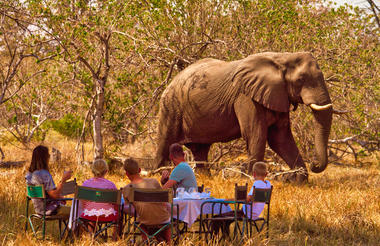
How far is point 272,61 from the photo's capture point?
392 inches

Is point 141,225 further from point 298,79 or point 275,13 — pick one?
point 275,13

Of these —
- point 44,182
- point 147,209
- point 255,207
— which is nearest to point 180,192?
point 147,209

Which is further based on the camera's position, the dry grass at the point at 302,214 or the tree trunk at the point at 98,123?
the tree trunk at the point at 98,123

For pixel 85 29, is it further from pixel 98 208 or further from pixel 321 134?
pixel 98 208

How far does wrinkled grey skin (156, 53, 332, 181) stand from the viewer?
968 centimetres

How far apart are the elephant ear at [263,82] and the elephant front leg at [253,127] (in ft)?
0.59

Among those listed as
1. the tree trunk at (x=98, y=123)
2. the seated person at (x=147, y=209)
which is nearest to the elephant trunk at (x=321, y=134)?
the tree trunk at (x=98, y=123)

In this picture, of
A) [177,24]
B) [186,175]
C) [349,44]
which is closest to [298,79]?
[349,44]

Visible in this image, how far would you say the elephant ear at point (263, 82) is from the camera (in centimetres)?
969

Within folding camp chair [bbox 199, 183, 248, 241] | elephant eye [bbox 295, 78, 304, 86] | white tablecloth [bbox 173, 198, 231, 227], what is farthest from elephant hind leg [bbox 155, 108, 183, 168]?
white tablecloth [bbox 173, 198, 231, 227]

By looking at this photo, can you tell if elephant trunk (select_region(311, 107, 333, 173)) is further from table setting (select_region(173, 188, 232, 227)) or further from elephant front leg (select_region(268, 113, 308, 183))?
table setting (select_region(173, 188, 232, 227))

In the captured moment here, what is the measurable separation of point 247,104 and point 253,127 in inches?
18.5

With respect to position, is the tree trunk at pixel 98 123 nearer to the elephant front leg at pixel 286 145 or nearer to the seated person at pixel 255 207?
the elephant front leg at pixel 286 145

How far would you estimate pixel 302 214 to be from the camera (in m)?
7.47
